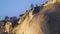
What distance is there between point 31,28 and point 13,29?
1.04 m

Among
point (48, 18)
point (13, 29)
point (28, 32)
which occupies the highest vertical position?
point (48, 18)

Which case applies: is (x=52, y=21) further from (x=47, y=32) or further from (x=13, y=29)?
(x=13, y=29)

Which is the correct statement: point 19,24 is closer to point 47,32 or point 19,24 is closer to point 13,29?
point 13,29

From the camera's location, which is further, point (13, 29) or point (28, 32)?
point (13, 29)

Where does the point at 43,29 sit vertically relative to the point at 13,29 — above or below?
above

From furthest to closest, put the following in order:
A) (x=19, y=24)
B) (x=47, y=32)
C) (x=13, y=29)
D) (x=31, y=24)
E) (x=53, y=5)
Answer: (x=13, y=29)
(x=19, y=24)
(x=53, y=5)
(x=31, y=24)
(x=47, y=32)

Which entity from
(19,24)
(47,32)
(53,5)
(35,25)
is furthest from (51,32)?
(19,24)

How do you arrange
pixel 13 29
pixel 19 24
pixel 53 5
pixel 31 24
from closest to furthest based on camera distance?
1. pixel 31 24
2. pixel 53 5
3. pixel 19 24
4. pixel 13 29

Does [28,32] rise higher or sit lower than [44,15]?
A: lower

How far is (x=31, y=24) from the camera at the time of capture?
1.44m

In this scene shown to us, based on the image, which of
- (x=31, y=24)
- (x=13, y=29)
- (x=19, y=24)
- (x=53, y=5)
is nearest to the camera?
(x=31, y=24)

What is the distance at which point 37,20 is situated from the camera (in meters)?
1.42

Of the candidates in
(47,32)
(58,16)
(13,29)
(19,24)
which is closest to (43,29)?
(47,32)

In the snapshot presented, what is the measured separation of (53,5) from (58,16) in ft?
0.56
